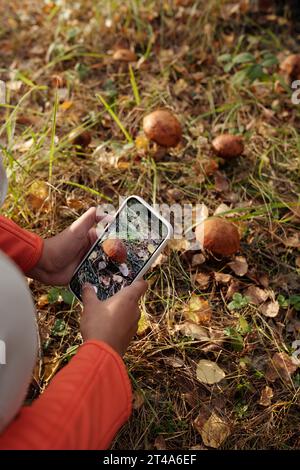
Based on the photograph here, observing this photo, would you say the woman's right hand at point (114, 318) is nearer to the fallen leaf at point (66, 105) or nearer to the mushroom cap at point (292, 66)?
the fallen leaf at point (66, 105)

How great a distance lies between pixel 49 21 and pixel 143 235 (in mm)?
1940

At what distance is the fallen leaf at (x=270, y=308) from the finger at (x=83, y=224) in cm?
74

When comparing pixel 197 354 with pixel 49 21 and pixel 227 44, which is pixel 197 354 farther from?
pixel 49 21

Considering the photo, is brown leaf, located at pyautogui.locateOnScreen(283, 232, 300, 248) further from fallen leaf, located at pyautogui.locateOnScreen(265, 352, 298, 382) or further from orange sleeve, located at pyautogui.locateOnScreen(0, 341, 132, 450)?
orange sleeve, located at pyautogui.locateOnScreen(0, 341, 132, 450)

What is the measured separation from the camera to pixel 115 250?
1.70 metres

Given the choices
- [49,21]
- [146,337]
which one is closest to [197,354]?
[146,337]

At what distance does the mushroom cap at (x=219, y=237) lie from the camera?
1954 millimetres

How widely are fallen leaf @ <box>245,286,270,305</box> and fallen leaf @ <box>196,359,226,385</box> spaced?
0.32 m

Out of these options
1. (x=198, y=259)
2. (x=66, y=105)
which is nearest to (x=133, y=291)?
(x=198, y=259)

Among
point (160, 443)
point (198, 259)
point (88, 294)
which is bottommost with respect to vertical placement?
point (160, 443)

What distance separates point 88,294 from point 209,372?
1.76 ft

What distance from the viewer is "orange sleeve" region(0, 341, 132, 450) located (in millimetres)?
1182

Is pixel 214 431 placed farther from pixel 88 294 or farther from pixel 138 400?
pixel 88 294

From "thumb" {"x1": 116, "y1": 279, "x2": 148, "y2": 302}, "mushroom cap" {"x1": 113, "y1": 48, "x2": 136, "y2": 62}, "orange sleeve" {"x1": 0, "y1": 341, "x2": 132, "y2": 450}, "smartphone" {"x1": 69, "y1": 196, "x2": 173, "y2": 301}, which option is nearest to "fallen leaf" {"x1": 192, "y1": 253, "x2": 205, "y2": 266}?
"smartphone" {"x1": 69, "y1": 196, "x2": 173, "y2": 301}
